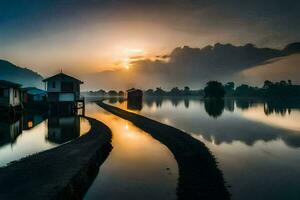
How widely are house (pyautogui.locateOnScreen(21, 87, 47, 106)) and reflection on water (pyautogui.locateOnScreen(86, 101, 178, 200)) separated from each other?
45022mm

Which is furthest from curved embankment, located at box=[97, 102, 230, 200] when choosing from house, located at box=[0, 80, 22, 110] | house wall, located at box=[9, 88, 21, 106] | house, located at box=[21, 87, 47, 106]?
house, located at box=[21, 87, 47, 106]

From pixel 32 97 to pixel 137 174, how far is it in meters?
63.2

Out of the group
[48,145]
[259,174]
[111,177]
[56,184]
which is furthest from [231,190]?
[48,145]

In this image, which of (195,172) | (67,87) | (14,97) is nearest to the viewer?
(195,172)

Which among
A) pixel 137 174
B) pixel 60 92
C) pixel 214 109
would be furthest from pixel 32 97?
pixel 137 174

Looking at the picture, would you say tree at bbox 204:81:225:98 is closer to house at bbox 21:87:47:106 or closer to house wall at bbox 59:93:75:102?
house at bbox 21:87:47:106

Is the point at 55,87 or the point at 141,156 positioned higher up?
the point at 55,87

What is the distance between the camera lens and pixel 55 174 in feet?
52.9

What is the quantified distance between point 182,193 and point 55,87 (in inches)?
1965

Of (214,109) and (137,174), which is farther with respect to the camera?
(214,109)

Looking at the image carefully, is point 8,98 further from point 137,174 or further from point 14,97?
point 137,174

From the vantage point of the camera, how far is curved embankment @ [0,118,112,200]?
13.3 meters

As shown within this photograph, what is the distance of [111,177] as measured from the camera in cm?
1936

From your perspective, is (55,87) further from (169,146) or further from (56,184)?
(56,184)
